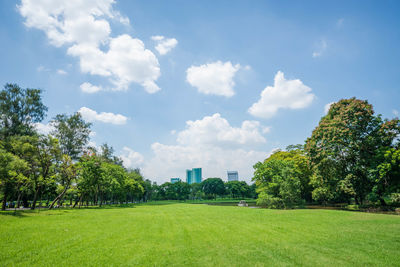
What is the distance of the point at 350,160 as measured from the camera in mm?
33031

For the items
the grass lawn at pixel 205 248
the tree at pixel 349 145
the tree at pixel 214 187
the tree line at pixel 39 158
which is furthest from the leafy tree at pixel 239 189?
the grass lawn at pixel 205 248

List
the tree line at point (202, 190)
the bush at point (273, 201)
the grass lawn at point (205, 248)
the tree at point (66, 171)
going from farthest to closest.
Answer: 1. the tree line at point (202, 190)
2. the bush at point (273, 201)
3. the tree at point (66, 171)
4. the grass lawn at point (205, 248)

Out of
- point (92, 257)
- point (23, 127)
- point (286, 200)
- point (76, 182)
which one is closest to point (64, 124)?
point (23, 127)

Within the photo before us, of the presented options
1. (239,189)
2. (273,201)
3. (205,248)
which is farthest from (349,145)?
(239,189)

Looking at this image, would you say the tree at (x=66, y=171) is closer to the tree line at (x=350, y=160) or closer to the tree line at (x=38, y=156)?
the tree line at (x=38, y=156)

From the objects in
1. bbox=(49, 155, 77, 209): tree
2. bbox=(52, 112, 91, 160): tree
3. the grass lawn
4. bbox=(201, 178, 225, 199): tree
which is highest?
bbox=(52, 112, 91, 160): tree

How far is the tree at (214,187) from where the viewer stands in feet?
367

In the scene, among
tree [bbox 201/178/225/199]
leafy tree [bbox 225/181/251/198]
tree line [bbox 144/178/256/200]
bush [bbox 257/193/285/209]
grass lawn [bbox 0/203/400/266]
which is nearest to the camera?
grass lawn [bbox 0/203/400/266]

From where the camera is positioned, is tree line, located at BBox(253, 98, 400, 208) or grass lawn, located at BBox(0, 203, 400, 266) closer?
grass lawn, located at BBox(0, 203, 400, 266)

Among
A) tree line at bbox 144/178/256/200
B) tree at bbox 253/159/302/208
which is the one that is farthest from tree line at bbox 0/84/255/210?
tree line at bbox 144/178/256/200

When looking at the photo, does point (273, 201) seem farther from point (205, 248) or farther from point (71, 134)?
point (71, 134)

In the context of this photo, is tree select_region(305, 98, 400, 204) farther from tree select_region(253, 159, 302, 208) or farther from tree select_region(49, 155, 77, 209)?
tree select_region(49, 155, 77, 209)

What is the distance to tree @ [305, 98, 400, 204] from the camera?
95.2ft

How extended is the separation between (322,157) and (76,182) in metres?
44.9
